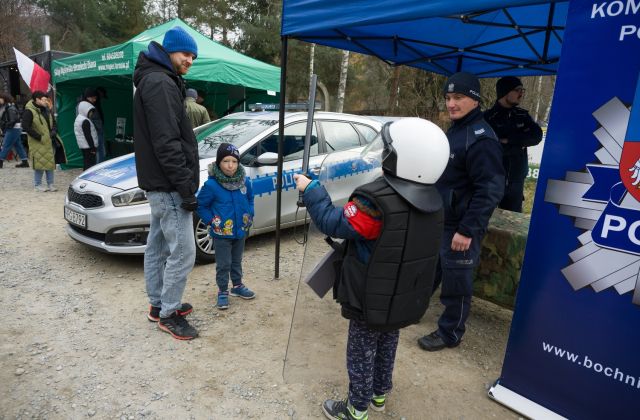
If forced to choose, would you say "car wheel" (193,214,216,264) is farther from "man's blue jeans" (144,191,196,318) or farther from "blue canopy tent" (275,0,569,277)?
"man's blue jeans" (144,191,196,318)

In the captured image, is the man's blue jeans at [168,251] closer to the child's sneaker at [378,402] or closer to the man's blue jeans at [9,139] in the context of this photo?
the child's sneaker at [378,402]

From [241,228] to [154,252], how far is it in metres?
0.67

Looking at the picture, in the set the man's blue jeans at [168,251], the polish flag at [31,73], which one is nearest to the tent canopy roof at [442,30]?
the man's blue jeans at [168,251]

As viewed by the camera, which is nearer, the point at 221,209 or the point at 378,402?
the point at 378,402

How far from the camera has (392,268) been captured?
1.79 m

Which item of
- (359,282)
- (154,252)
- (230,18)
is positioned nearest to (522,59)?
(359,282)

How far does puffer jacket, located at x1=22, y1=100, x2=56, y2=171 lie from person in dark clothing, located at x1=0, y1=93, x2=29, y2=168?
8.38 ft

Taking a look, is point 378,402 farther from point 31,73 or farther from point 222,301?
point 31,73

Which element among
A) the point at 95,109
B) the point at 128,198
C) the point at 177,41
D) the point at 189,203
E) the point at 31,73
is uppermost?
the point at 31,73

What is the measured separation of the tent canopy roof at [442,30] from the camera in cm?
242

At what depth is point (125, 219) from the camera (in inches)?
148

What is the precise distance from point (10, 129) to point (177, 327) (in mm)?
8921


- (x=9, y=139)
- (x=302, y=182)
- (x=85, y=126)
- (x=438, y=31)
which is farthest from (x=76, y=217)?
(x=9, y=139)

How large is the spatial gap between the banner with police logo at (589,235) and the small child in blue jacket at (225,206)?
205cm
